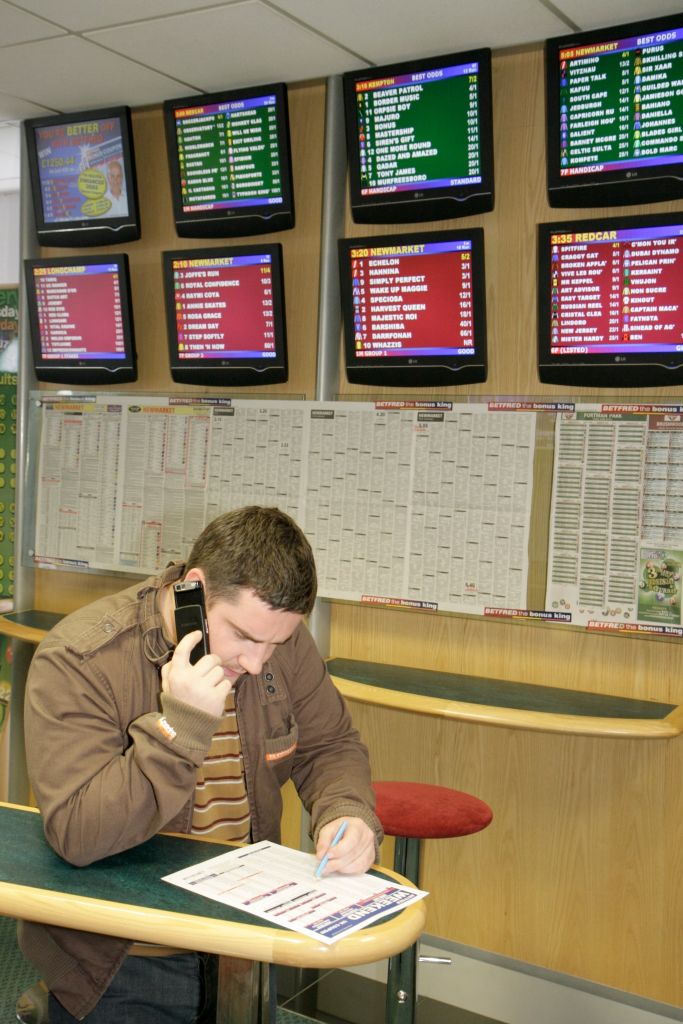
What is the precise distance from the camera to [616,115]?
2930 mm

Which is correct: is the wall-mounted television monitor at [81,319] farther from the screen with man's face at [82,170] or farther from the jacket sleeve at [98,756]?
the jacket sleeve at [98,756]

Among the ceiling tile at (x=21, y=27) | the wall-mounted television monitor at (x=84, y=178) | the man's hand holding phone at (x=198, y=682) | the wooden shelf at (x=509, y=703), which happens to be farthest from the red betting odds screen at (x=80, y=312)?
the man's hand holding phone at (x=198, y=682)

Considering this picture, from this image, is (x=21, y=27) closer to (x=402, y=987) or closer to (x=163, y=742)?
(x=163, y=742)

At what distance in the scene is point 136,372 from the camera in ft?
13.0

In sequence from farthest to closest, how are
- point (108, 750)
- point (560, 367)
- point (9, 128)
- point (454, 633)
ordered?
1. point (9, 128)
2. point (454, 633)
3. point (560, 367)
4. point (108, 750)

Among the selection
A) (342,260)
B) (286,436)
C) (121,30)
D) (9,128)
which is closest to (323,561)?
(286,436)

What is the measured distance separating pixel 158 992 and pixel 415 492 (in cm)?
193

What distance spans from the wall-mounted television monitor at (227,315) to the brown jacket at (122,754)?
1.76 m

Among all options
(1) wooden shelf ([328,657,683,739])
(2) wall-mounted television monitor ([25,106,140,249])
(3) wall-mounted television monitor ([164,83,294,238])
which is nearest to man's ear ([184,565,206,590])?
(1) wooden shelf ([328,657,683,739])

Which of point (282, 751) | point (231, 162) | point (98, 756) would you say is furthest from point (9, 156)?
point (98, 756)

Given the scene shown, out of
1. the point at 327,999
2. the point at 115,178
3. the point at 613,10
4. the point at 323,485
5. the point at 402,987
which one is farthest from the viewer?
the point at 115,178

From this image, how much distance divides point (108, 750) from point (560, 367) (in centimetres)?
191

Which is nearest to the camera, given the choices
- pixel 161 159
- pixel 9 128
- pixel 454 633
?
pixel 454 633

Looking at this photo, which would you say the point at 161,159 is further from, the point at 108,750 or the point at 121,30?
the point at 108,750
